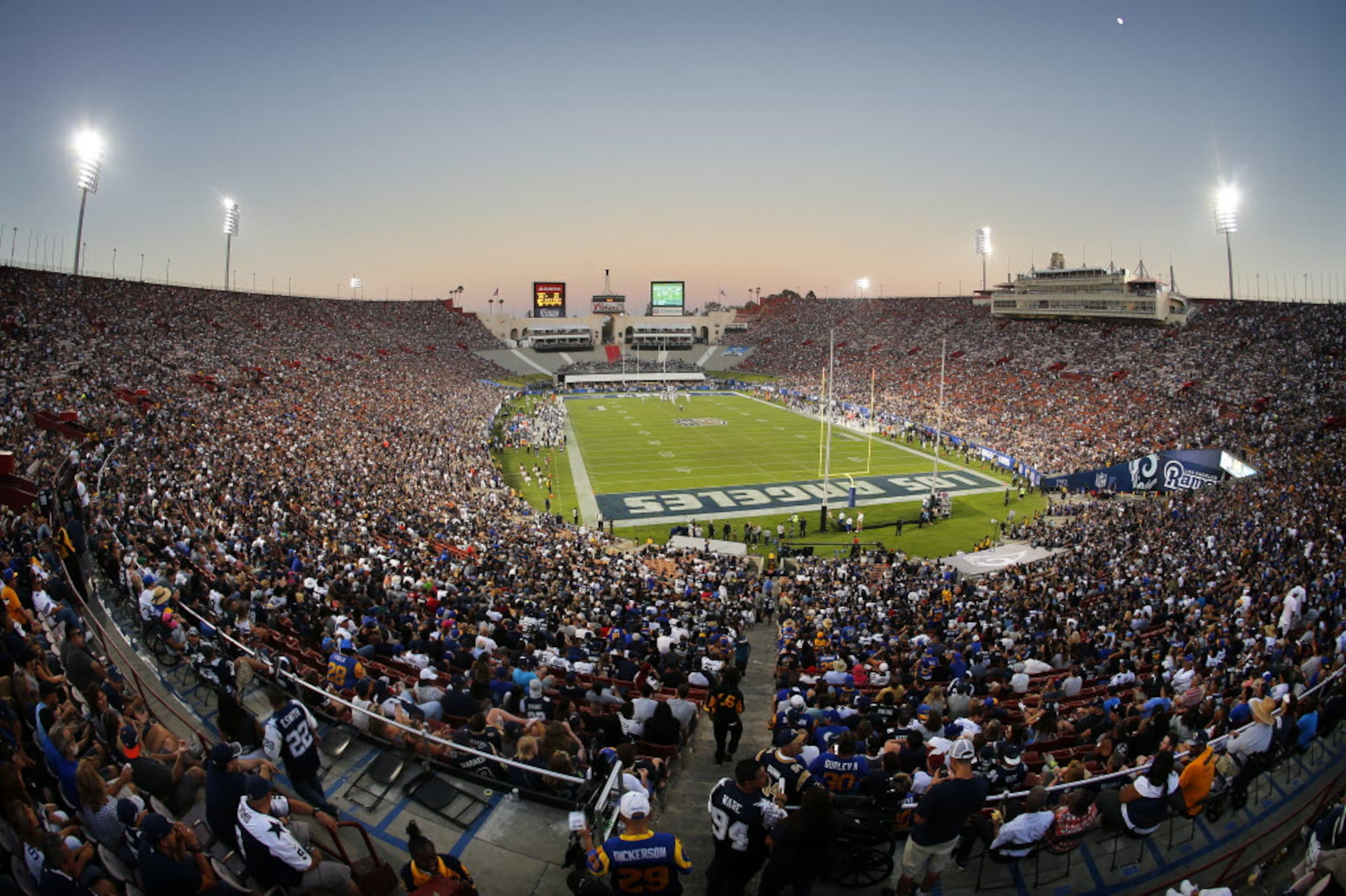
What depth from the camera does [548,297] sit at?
3890 inches

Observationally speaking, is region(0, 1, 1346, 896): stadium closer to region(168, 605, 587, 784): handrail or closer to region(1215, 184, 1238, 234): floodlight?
region(168, 605, 587, 784): handrail

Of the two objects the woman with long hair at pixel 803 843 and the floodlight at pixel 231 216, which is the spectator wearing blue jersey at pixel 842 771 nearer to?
the woman with long hair at pixel 803 843

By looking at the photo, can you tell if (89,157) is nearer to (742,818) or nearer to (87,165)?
(87,165)

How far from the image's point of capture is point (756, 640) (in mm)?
16609

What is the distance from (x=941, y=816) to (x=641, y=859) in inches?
79.7

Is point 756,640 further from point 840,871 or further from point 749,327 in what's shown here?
point 749,327

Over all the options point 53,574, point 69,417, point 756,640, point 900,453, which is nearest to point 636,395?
point 900,453

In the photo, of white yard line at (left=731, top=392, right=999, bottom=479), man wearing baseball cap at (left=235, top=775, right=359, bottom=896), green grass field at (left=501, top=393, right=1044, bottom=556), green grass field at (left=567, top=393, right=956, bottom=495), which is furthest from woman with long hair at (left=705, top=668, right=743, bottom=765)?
white yard line at (left=731, top=392, right=999, bottom=479)

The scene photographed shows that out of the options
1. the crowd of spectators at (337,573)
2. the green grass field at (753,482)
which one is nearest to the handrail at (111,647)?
the crowd of spectators at (337,573)

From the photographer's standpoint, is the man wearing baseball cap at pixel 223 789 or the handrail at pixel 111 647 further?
the handrail at pixel 111 647

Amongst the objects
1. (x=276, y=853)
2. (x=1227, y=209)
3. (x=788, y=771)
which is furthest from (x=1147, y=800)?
(x=1227, y=209)

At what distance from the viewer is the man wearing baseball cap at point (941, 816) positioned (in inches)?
193

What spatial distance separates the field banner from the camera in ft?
99.0

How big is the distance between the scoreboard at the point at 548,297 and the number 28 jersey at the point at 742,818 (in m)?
95.8
